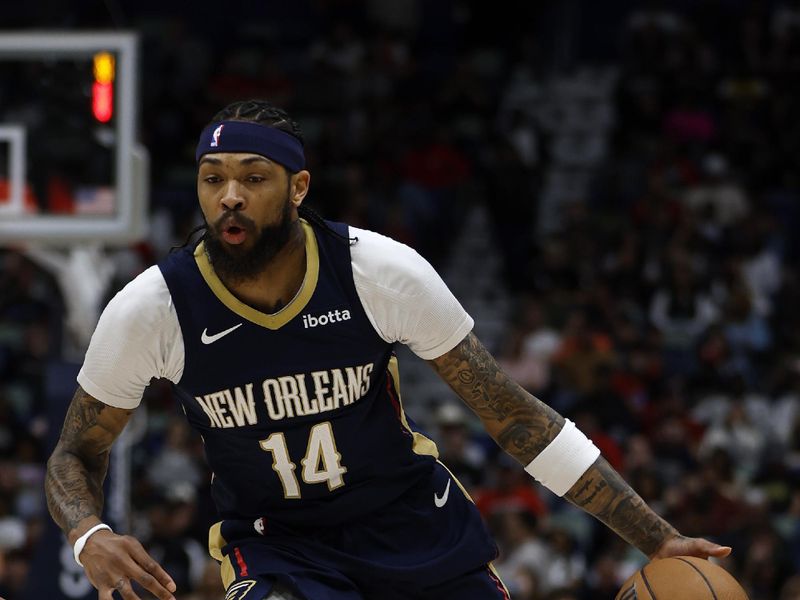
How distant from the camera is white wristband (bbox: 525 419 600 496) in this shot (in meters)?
4.45

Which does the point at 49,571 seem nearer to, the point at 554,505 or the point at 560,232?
the point at 554,505

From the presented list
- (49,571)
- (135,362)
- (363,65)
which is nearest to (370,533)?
(135,362)

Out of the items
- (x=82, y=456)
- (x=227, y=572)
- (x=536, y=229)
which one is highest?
(x=82, y=456)

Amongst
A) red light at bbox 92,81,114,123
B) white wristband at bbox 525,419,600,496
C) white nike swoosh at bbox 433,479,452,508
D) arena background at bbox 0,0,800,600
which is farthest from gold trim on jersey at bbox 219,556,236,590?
red light at bbox 92,81,114,123

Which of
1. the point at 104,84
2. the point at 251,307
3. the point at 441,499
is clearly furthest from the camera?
the point at 104,84

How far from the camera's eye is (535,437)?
175 inches

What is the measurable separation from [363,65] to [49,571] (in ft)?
31.3

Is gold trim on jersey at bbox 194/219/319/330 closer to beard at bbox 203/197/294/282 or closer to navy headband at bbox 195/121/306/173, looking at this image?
beard at bbox 203/197/294/282

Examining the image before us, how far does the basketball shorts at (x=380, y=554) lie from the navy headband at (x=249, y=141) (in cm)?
110

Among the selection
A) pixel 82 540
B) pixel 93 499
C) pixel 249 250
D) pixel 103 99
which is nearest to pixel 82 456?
pixel 93 499

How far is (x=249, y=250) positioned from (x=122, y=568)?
97cm

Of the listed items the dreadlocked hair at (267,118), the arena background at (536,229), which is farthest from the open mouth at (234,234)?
the arena background at (536,229)

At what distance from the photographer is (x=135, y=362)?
13.8 ft

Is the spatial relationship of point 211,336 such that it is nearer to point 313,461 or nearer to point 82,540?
point 313,461
